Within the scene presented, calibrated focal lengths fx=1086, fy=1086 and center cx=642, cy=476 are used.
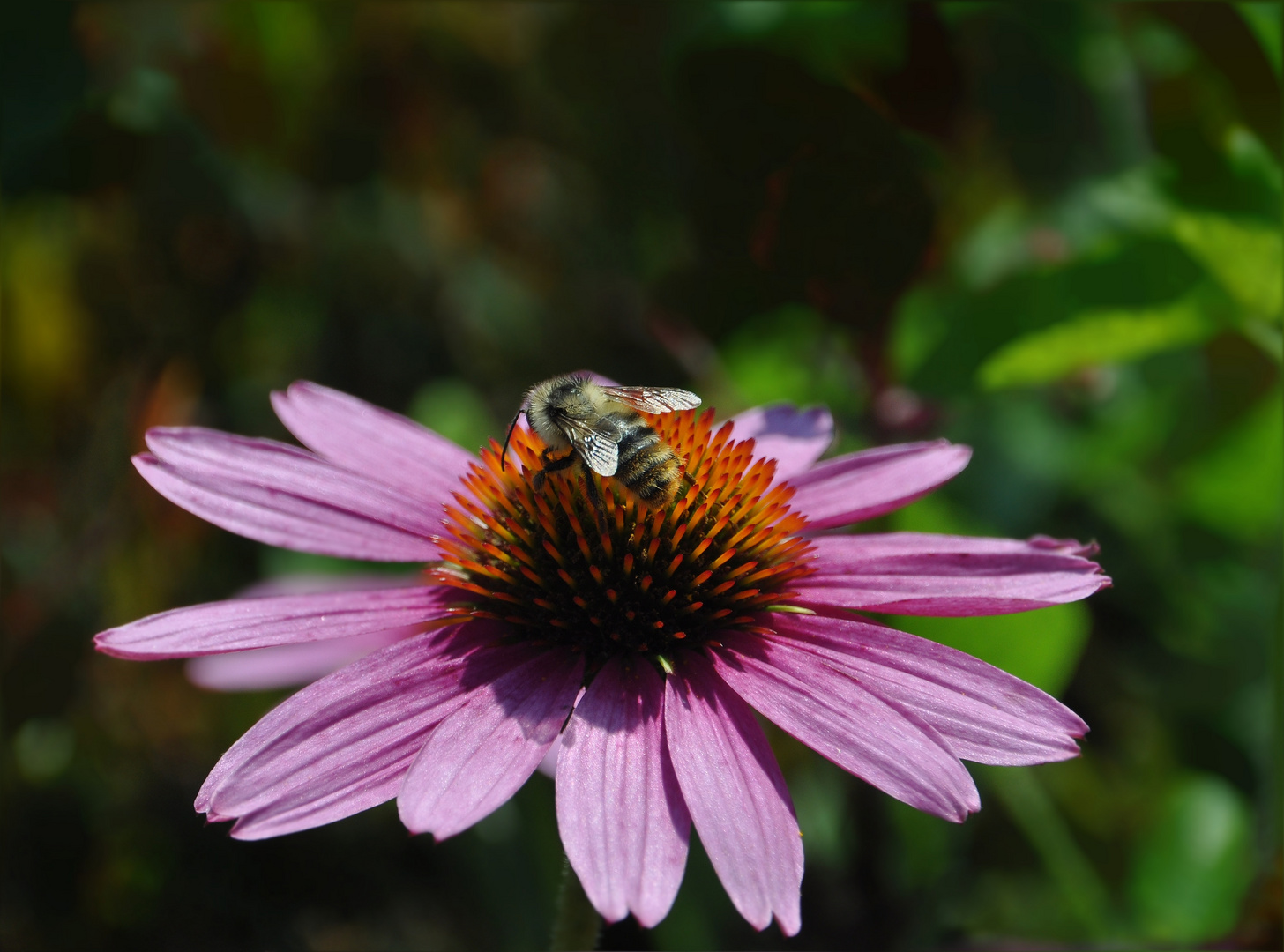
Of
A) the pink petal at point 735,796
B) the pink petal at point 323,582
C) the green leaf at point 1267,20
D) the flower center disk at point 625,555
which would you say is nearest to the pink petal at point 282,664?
the pink petal at point 323,582

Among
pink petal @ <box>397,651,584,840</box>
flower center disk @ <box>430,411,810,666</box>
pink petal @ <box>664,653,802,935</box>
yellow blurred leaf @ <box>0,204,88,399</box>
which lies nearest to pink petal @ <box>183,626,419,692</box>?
flower center disk @ <box>430,411,810,666</box>

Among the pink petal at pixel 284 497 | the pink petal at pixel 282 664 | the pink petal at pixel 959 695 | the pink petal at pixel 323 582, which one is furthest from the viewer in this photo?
the pink petal at pixel 323 582

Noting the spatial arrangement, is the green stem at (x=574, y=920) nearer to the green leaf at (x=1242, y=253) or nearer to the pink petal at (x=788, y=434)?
the pink petal at (x=788, y=434)

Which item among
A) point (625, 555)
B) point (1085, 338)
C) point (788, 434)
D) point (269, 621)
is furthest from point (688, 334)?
point (269, 621)

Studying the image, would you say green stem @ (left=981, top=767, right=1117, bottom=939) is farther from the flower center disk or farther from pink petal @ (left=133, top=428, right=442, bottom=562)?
pink petal @ (left=133, top=428, right=442, bottom=562)

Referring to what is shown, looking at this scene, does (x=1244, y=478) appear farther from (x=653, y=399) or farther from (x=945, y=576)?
(x=653, y=399)

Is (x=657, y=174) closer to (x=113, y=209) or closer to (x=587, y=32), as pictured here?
(x=587, y=32)

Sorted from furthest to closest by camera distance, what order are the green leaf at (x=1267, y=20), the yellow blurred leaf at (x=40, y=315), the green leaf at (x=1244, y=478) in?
1. the yellow blurred leaf at (x=40, y=315)
2. the green leaf at (x=1244, y=478)
3. the green leaf at (x=1267, y=20)
